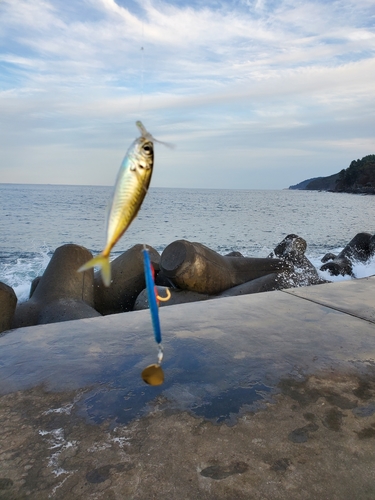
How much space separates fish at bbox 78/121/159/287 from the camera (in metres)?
0.81

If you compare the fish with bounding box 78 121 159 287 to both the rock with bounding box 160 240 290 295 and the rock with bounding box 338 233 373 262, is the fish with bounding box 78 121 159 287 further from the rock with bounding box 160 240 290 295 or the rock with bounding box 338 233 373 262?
the rock with bounding box 338 233 373 262

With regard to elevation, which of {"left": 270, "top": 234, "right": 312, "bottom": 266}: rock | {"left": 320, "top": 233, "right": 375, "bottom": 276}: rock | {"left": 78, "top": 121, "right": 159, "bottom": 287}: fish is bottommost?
{"left": 320, "top": 233, "right": 375, "bottom": 276}: rock

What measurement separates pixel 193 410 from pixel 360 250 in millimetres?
10536

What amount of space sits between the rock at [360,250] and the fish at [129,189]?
11.6 meters

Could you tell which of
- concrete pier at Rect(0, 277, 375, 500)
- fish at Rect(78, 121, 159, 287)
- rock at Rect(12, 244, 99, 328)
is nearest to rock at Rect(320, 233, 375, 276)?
rock at Rect(12, 244, 99, 328)

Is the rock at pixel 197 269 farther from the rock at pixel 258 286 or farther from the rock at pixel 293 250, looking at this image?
the rock at pixel 293 250

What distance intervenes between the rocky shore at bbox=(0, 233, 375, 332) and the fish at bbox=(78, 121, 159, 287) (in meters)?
4.82

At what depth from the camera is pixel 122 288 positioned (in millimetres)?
6848

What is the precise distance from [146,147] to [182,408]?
5.63 feet

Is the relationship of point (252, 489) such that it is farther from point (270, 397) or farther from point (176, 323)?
point (176, 323)

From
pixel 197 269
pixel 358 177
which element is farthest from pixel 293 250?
pixel 358 177

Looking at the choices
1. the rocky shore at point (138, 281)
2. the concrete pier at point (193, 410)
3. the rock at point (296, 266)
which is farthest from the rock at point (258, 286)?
the concrete pier at point (193, 410)

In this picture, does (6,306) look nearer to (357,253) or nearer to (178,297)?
(178,297)

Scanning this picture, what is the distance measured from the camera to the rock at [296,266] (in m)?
7.01
